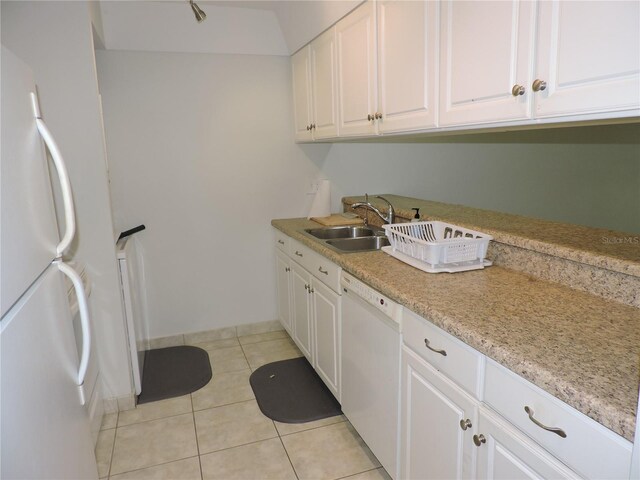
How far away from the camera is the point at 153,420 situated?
248 cm

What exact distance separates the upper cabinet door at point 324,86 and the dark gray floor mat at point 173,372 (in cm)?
174

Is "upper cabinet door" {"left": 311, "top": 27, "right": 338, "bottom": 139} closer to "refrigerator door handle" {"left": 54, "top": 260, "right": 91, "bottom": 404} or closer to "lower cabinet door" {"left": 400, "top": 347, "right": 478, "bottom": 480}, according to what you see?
"lower cabinet door" {"left": 400, "top": 347, "right": 478, "bottom": 480}

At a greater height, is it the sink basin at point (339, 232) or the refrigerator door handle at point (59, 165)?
the refrigerator door handle at point (59, 165)

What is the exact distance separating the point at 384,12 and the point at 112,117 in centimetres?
189

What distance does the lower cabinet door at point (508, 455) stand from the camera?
104cm

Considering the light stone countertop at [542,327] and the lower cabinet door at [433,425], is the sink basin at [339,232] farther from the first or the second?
the lower cabinet door at [433,425]

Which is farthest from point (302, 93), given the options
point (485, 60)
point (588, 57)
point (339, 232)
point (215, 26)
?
point (588, 57)

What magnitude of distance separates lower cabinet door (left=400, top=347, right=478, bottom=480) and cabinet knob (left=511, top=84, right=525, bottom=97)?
91 centimetres

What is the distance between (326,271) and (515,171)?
92.6 inches

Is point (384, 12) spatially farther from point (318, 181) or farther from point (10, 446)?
point (10, 446)

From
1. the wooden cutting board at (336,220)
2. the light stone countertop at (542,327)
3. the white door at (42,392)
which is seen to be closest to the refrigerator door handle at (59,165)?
the white door at (42,392)

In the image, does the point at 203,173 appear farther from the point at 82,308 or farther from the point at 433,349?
the point at 433,349

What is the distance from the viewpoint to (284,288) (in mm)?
3281

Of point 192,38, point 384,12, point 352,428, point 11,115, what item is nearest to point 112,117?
point 192,38
